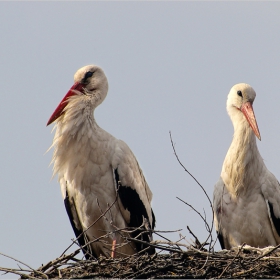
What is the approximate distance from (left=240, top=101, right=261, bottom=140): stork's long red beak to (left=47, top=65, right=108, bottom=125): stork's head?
1.23 meters

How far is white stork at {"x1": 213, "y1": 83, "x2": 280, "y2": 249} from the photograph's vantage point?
25.5 ft

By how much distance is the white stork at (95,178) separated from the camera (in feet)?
24.8

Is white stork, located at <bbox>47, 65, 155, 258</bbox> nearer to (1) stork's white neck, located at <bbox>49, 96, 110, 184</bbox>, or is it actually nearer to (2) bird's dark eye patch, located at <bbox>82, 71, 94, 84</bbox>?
(1) stork's white neck, located at <bbox>49, 96, 110, 184</bbox>

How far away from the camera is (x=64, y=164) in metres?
7.75

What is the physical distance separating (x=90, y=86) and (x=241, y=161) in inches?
57.5

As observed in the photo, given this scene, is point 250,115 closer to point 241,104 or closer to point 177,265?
point 241,104

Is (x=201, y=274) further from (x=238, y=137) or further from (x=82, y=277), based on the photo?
(x=238, y=137)

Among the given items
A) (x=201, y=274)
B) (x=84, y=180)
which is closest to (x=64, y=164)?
(x=84, y=180)

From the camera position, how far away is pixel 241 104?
Result: 8.30 metres

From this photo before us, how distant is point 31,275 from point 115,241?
1198 millimetres

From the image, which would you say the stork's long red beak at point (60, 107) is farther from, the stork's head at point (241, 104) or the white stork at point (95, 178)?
the stork's head at point (241, 104)

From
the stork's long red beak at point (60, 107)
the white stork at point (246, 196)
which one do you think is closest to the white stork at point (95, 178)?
the stork's long red beak at point (60, 107)

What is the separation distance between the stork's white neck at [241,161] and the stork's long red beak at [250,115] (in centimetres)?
6

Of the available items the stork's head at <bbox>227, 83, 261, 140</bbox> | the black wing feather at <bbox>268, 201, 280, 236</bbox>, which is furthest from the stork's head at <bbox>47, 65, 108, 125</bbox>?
the black wing feather at <bbox>268, 201, 280, 236</bbox>
